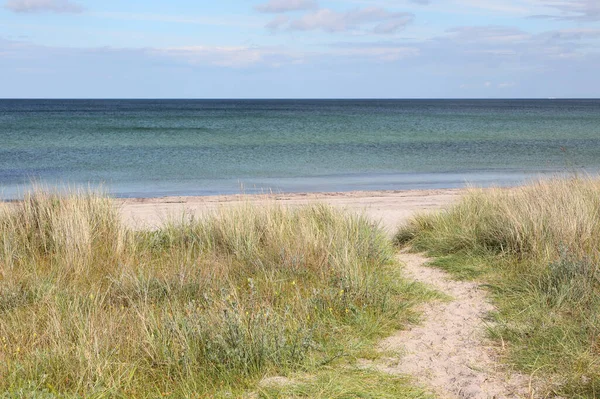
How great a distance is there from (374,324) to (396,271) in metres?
1.62

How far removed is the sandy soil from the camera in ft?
39.1

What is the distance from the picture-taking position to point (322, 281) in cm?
602

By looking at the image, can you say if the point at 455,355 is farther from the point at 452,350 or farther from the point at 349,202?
the point at 349,202

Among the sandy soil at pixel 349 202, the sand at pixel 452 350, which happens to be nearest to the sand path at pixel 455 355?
the sand at pixel 452 350

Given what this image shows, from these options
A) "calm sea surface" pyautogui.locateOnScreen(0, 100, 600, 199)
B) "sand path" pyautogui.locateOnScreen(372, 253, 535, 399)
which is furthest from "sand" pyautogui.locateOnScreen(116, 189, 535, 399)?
"calm sea surface" pyautogui.locateOnScreen(0, 100, 600, 199)

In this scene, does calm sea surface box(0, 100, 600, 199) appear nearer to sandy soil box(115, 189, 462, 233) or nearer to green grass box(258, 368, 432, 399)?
sandy soil box(115, 189, 462, 233)

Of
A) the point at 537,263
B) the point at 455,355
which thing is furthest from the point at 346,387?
the point at 537,263

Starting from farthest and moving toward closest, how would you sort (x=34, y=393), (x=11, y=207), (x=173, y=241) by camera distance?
(x=11, y=207)
(x=173, y=241)
(x=34, y=393)

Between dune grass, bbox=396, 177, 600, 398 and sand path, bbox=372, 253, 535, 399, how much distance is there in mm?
168

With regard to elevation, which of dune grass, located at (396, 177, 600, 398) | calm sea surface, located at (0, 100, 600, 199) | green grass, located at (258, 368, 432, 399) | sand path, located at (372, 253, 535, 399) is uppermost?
dune grass, located at (396, 177, 600, 398)

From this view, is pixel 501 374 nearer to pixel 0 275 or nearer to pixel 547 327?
pixel 547 327

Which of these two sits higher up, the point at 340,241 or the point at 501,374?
the point at 340,241

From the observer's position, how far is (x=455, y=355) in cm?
484

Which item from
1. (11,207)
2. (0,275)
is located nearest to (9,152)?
(11,207)
